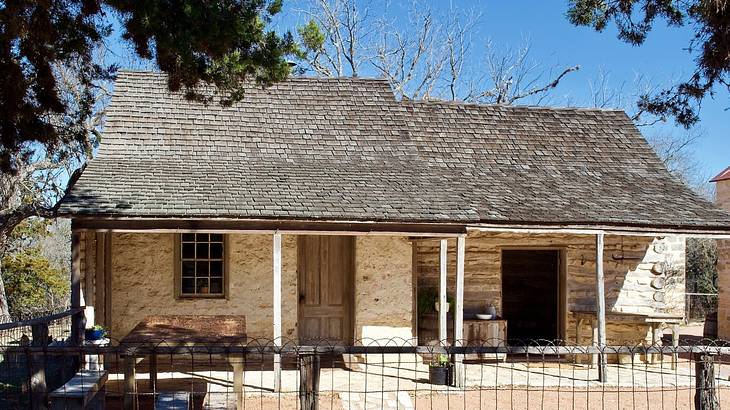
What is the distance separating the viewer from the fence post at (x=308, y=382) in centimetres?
547

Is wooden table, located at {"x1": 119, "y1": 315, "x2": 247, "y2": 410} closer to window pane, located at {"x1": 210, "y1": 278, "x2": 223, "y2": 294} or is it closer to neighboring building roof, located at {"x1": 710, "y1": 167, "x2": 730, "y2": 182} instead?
window pane, located at {"x1": 210, "y1": 278, "x2": 223, "y2": 294}

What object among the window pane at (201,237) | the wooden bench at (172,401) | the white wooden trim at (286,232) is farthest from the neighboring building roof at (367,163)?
the wooden bench at (172,401)

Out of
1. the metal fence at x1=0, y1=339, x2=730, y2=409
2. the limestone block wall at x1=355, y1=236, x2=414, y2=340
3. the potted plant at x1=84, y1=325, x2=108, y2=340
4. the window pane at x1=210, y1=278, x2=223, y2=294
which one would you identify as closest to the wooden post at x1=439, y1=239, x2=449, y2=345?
the metal fence at x1=0, y1=339, x2=730, y2=409

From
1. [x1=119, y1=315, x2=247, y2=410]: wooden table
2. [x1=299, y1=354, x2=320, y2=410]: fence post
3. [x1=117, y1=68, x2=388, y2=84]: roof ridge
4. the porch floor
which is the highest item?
[x1=117, y1=68, x2=388, y2=84]: roof ridge

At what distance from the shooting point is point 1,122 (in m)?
Answer: 7.90

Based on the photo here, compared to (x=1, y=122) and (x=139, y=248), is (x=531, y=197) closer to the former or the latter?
(x=139, y=248)

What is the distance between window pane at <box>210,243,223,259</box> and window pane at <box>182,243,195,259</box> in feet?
1.02

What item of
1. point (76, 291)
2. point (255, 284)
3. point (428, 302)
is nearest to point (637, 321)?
point (428, 302)

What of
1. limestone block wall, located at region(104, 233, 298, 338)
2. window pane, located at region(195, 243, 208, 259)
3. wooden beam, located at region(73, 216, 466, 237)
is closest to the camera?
wooden beam, located at region(73, 216, 466, 237)

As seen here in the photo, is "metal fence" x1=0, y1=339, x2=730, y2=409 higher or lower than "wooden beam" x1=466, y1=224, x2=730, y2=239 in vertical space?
lower

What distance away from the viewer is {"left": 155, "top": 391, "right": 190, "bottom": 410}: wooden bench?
22.3 feet

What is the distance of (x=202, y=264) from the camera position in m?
12.2

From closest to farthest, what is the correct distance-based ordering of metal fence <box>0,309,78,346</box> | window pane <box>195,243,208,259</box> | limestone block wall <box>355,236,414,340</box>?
1. metal fence <box>0,309,78,346</box>
2. limestone block wall <box>355,236,414,340</box>
3. window pane <box>195,243,208,259</box>

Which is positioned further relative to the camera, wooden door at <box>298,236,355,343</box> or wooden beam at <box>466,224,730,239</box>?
wooden door at <box>298,236,355,343</box>
